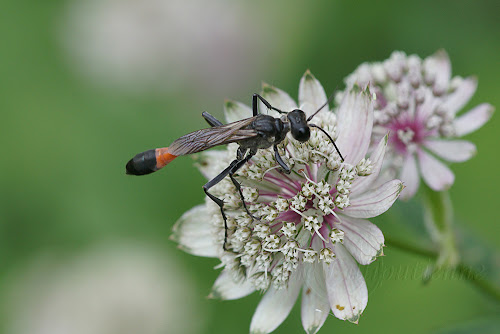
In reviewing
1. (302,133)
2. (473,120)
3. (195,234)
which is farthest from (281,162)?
(473,120)

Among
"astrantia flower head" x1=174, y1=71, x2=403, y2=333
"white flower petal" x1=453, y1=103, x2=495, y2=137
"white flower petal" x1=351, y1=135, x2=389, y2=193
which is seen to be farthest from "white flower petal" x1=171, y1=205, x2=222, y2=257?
"white flower petal" x1=453, y1=103, x2=495, y2=137

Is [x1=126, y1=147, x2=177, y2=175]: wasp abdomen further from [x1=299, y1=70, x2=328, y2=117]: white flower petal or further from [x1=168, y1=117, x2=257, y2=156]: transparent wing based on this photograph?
[x1=299, y1=70, x2=328, y2=117]: white flower petal

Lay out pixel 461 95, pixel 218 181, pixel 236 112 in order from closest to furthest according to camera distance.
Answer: pixel 218 181 → pixel 236 112 → pixel 461 95

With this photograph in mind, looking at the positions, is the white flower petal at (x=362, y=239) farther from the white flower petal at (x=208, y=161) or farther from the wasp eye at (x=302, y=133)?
the white flower petal at (x=208, y=161)

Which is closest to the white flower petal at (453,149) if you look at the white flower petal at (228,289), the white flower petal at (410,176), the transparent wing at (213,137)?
the white flower petal at (410,176)

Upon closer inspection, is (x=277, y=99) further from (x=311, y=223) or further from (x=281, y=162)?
(x=311, y=223)

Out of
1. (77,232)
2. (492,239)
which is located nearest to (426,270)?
(492,239)

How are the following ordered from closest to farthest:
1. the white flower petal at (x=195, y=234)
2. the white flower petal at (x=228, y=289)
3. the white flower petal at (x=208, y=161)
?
the white flower petal at (x=228, y=289), the white flower petal at (x=195, y=234), the white flower petal at (x=208, y=161)
